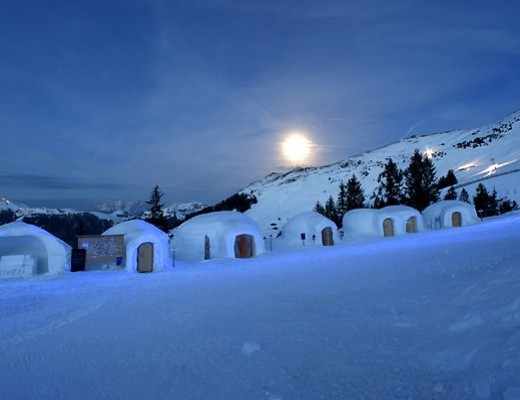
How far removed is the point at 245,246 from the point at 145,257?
23.3ft

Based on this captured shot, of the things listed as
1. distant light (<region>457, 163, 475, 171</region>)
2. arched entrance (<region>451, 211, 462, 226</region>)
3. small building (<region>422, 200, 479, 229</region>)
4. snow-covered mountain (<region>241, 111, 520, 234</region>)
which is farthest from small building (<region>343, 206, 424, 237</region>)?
distant light (<region>457, 163, 475, 171</region>)

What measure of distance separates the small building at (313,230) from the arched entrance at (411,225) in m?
7.00

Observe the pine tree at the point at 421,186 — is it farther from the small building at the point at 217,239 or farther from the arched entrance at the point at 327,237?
the small building at the point at 217,239

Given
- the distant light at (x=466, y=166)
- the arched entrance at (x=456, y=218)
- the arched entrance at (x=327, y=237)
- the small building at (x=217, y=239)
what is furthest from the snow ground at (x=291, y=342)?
the distant light at (x=466, y=166)

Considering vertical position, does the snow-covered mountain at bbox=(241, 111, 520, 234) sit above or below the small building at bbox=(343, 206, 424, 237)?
above

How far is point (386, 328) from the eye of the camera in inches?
219

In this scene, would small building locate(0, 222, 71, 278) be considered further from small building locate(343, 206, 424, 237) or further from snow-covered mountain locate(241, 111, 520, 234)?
snow-covered mountain locate(241, 111, 520, 234)

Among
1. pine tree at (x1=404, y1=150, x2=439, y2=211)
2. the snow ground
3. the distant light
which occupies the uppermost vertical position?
the distant light

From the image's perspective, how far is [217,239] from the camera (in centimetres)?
2286

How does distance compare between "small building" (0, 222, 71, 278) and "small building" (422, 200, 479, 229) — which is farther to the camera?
"small building" (422, 200, 479, 229)

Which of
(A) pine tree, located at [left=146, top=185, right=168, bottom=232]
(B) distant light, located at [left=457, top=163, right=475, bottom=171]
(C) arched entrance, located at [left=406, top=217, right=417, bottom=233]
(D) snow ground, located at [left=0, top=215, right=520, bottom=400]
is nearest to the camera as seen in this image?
(D) snow ground, located at [left=0, top=215, right=520, bottom=400]

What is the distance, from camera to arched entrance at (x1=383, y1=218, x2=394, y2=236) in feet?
98.4

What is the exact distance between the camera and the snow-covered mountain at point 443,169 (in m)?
56.4

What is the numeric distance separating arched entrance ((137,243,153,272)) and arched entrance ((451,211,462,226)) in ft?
85.4
